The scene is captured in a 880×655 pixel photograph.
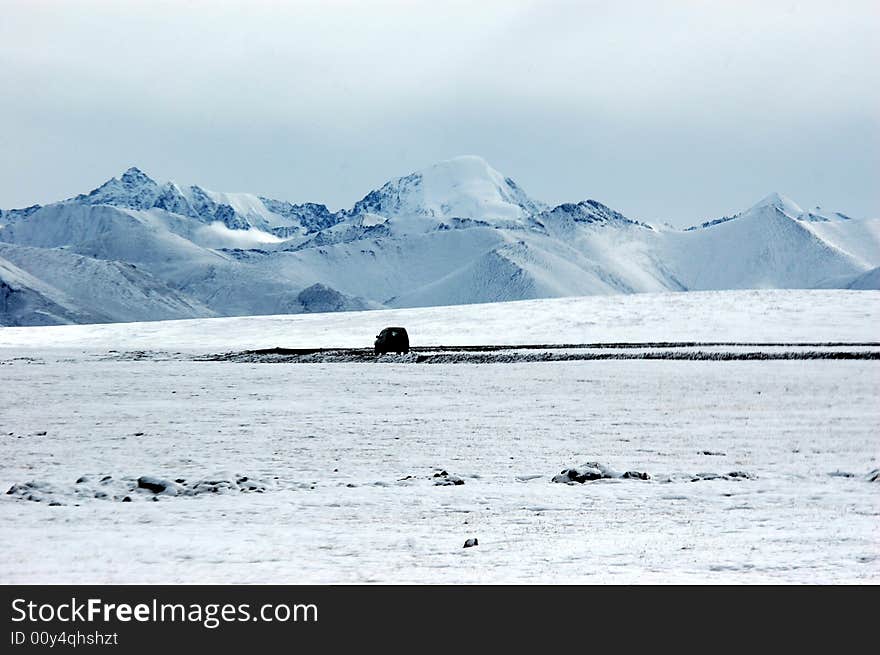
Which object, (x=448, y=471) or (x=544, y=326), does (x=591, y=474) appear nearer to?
(x=448, y=471)

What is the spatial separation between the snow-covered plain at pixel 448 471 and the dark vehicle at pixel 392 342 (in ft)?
32.1

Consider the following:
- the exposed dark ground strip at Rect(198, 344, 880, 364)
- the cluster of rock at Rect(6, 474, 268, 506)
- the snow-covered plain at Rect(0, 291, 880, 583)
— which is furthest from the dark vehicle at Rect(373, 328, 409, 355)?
the cluster of rock at Rect(6, 474, 268, 506)

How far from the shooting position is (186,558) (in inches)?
434

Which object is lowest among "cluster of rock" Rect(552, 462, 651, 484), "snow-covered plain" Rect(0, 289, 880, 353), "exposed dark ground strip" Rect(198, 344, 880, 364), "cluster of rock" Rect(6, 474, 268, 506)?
"cluster of rock" Rect(6, 474, 268, 506)

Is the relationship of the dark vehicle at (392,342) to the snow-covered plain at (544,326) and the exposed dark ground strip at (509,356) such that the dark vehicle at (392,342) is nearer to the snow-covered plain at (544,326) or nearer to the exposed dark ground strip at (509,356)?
the exposed dark ground strip at (509,356)

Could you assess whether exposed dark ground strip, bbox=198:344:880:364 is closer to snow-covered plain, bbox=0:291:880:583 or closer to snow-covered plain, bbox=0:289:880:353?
snow-covered plain, bbox=0:291:880:583

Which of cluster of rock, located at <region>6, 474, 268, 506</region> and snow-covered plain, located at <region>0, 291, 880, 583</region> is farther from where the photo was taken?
cluster of rock, located at <region>6, 474, 268, 506</region>

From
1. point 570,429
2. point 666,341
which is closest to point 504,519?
point 570,429

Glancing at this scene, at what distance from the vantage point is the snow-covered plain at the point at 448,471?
36.0ft

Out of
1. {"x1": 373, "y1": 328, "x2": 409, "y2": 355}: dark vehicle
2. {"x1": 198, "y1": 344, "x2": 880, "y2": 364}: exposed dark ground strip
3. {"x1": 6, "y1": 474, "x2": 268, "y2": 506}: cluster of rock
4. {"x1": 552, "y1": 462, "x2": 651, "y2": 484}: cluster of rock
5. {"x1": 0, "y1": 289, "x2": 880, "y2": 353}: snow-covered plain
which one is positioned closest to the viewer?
{"x1": 6, "y1": 474, "x2": 268, "y2": 506}: cluster of rock

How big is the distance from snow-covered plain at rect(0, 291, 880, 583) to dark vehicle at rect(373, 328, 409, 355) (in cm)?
978

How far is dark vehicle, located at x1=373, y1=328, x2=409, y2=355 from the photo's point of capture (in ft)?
179

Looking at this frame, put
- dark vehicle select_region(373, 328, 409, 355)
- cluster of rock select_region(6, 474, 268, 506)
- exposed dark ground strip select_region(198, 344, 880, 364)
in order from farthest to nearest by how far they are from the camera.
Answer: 1. dark vehicle select_region(373, 328, 409, 355)
2. exposed dark ground strip select_region(198, 344, 880, 364)
3. cluster of rock select_region(6, 474, 268, 506)
